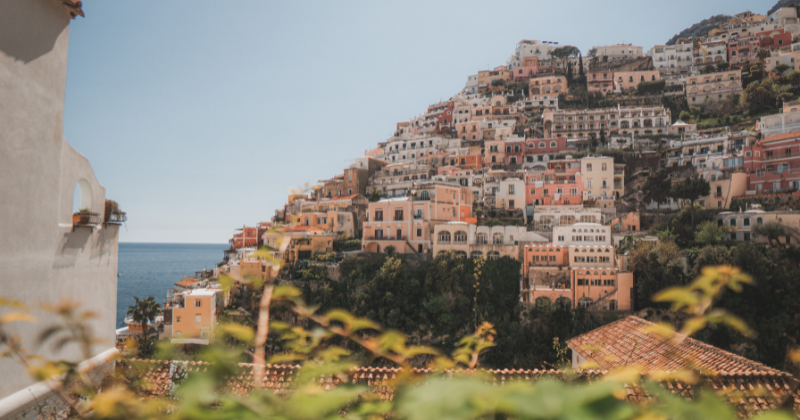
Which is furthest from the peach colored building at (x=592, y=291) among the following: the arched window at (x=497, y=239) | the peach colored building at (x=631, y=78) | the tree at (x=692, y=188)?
the peach colored building at (x=631, y=78)

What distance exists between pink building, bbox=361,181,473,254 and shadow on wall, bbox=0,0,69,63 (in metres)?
25.2

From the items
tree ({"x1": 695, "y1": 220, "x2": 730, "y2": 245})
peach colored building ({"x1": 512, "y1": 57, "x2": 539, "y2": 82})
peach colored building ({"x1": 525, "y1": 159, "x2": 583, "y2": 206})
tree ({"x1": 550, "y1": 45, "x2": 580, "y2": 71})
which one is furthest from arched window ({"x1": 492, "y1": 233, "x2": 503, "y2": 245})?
tree ({"x1": 550, "y1": 45, "x2": 580, "y2": 71})

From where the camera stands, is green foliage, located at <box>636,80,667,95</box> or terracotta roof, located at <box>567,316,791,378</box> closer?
terracotta roof, located at <box>567,316,791,378</box>

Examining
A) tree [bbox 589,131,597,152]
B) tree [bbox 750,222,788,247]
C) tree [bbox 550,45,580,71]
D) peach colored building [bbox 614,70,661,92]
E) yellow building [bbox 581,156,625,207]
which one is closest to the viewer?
tree [bbox 750,222,788,247]

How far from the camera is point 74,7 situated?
4.34 m

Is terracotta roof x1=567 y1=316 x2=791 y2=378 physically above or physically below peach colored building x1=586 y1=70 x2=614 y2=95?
below

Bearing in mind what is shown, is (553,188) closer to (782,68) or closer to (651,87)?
(651,87)

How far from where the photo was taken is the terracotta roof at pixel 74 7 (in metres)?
4.26

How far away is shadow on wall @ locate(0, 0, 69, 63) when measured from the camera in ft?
11.7

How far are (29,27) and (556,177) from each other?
34027 mm

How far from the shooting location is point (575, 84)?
6016 centimetres

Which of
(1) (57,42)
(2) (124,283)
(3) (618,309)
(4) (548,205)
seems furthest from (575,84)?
(2) (124,283)

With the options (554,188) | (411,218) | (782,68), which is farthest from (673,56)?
(411,218)

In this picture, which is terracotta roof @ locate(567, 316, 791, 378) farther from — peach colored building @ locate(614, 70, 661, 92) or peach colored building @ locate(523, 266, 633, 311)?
peach colored building @ locate(614, 70, 661, 92)
